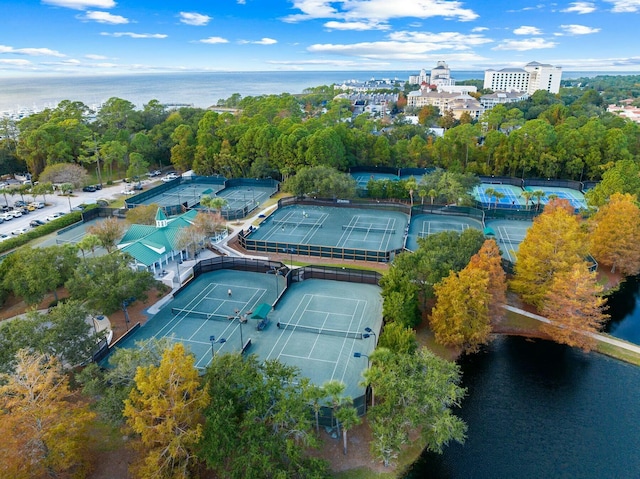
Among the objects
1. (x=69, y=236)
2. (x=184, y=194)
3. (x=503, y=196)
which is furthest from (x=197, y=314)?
(x=503, y=196)

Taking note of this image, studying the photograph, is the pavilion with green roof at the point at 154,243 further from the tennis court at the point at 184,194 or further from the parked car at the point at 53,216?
the parked car at the point at 53,216

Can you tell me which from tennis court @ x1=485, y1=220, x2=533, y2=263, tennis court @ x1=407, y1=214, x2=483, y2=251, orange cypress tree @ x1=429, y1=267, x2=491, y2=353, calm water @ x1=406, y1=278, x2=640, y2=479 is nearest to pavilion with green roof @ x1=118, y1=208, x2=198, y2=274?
tennis court @ x1=407, y1=214, x2=483, y2=251

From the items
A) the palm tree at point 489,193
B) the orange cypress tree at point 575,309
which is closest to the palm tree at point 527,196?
the palm tree at point 489,193

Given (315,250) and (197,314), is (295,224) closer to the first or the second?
(315,250)

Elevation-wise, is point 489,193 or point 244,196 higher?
point 489,193

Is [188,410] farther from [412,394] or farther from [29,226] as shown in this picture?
[29,226]
